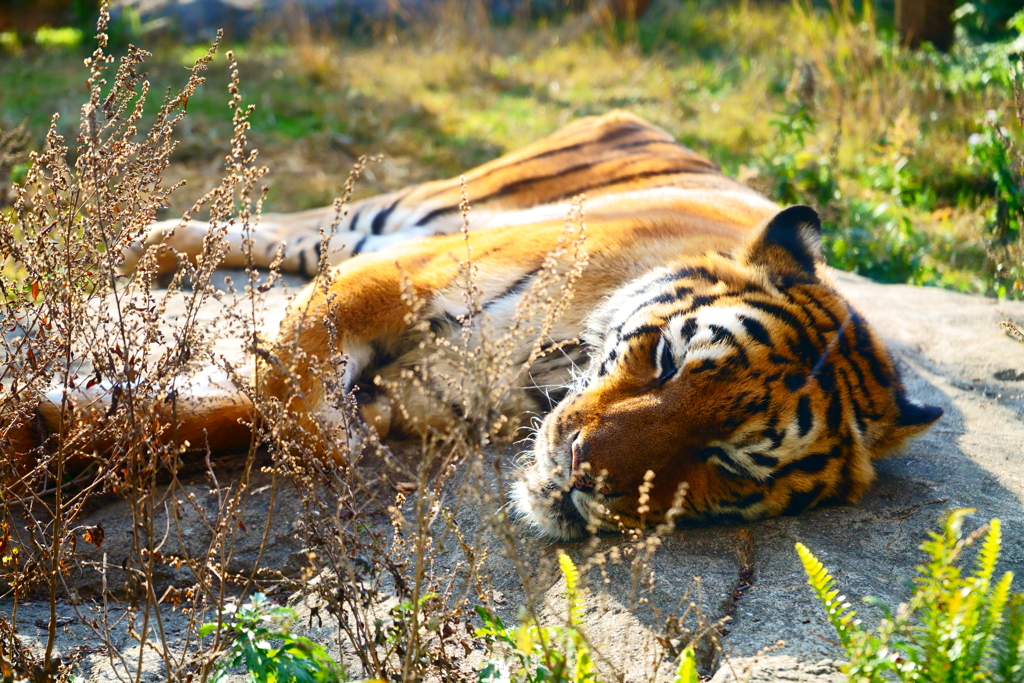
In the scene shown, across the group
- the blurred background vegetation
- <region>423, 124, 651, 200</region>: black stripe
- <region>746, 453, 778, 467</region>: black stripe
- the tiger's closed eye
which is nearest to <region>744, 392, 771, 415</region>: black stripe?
<region>746, 453, 778, 467</region>: black stripe

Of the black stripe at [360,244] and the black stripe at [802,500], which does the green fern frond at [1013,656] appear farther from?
the black stripe at [360,244]

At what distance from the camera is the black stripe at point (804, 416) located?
87.4 inches

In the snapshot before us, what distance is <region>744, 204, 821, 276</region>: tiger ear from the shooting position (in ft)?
8.74

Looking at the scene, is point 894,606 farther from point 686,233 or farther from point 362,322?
point 362,322

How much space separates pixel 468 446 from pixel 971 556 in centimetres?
136

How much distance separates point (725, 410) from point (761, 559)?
37 centimetres

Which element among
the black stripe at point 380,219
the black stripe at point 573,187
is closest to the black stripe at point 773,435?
the black stripe at point 573,187

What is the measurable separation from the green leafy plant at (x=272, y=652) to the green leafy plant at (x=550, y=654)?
0.31 meters

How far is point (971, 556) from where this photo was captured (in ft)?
6.89

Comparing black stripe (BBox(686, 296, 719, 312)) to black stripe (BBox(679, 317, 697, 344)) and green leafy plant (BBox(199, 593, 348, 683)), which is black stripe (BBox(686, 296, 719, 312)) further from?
green leafy plant (BBox(199, 593, 348, 683))

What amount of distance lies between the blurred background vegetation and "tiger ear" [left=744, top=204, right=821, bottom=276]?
1118 mm

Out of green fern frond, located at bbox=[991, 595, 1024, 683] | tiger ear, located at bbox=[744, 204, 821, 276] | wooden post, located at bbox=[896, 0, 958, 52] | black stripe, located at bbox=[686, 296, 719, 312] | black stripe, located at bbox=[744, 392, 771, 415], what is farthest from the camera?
wooden post, located at bbox=[896, 0, 958, 52]

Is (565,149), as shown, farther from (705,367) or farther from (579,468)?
(579,468)

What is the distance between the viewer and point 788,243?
270 cm
